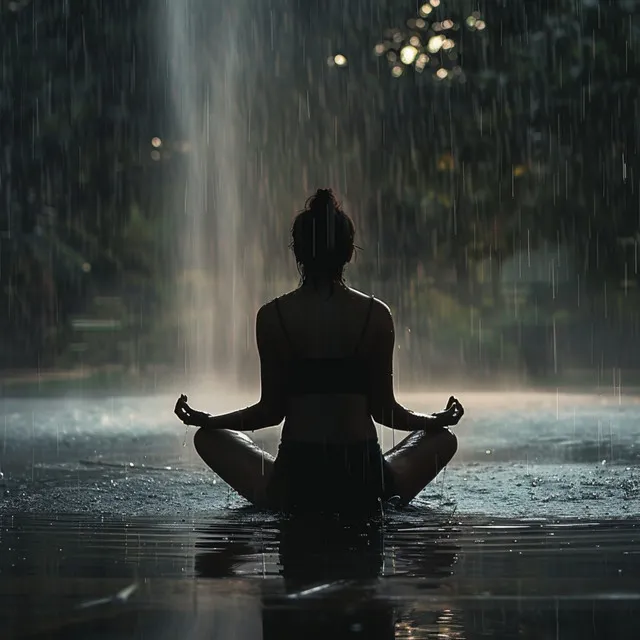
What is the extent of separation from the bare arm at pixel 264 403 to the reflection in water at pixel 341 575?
0.41m

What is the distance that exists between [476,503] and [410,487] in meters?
0.74

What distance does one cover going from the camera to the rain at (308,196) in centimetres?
1816

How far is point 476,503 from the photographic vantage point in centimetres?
684

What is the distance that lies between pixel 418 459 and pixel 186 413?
97 cm

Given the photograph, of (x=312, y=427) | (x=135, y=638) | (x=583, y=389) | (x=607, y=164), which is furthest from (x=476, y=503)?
(x=607, y=164)

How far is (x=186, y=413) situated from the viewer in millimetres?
5953

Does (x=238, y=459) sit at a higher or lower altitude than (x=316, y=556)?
higher

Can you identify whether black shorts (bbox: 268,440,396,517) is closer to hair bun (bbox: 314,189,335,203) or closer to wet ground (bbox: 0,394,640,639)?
wet ground (bbox: 0,394,640,639)

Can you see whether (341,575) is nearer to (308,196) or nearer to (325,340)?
(325,340)

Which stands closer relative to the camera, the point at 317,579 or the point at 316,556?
the point at 317,579

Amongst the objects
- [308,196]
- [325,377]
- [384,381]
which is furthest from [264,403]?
[308,196]

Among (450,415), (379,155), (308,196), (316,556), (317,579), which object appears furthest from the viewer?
(308,196)

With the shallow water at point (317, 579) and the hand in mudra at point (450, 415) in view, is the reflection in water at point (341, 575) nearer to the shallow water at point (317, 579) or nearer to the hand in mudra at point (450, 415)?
the shallow water at point (317, 579)

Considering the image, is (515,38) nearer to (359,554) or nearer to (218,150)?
(218,150)
